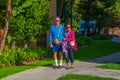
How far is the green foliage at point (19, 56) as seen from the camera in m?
16.0

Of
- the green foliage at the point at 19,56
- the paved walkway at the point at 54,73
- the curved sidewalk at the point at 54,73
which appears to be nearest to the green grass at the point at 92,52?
the green foliage at the point at 19,56

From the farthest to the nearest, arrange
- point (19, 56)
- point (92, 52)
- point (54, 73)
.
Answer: point (92, 52) → point (19, 56) → point (54, 73)

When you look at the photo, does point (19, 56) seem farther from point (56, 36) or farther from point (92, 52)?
point (92, 52)

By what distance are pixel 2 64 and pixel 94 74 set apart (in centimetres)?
400

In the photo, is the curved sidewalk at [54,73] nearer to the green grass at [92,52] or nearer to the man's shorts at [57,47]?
the man's shorts at [57,47]

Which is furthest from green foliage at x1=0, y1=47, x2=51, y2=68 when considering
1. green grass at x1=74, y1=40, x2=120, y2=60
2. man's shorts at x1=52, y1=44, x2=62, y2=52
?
man's shorts at x1=52, y1=44, x2=62, y2=52

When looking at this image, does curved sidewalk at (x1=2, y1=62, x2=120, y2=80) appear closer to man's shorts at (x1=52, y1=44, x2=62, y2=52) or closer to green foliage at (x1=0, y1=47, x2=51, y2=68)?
man's shorts at (x1=52, y1=44, x2=62, y2=52)

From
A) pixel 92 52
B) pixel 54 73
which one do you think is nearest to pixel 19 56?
pixel 54 73

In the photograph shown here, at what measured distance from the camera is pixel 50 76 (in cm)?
1299

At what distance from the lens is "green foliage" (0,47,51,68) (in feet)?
52.5

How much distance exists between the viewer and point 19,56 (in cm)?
1717

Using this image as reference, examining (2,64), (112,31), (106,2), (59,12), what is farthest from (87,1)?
(2,64)

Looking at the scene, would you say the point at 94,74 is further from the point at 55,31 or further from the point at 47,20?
the point at 47,20

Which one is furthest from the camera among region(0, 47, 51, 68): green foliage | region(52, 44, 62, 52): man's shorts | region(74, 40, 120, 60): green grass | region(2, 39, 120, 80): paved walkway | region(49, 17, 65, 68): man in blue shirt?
region(74, 40, 120, 60): green grass
